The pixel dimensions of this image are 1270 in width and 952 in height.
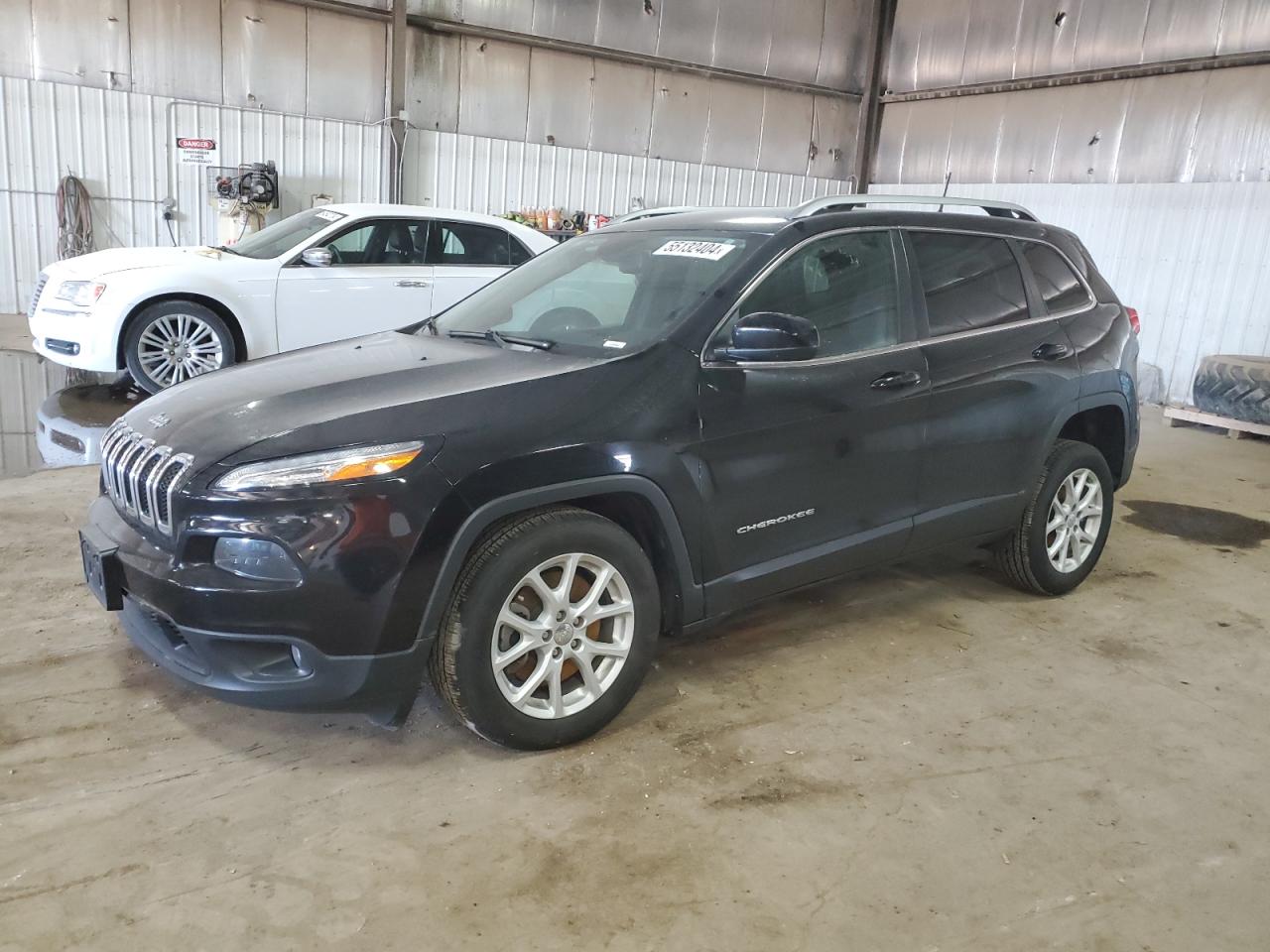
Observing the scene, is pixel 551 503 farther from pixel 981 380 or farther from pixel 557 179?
pixel 557 179

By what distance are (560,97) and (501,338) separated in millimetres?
10953

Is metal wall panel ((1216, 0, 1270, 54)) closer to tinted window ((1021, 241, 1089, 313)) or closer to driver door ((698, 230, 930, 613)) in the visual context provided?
tinted window ((1021, 241, 1089, 313))

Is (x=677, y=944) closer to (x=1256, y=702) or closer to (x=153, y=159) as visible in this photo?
(x=1256, y=702)

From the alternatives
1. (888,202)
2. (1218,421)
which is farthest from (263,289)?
(1218,421)

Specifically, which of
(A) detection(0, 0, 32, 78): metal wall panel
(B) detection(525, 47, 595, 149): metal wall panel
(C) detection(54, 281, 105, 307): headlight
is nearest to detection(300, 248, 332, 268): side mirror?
(C) detection(54, 281, 105, 307): headlight

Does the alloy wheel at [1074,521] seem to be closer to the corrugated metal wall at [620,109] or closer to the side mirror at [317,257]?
the side mirror at [317,257]

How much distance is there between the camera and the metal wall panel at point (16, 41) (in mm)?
10398

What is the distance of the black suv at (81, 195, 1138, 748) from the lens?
7.56 ft

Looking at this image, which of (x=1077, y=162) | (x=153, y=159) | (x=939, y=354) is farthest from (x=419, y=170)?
(x=939, y=354)

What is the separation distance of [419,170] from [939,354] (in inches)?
412

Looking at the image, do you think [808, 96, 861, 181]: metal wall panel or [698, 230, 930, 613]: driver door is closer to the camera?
[698, 230, 930, 613]: driver door

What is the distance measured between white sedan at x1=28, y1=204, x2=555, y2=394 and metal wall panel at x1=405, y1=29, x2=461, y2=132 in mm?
5347

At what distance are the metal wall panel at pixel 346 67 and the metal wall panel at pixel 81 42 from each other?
2.06 meters

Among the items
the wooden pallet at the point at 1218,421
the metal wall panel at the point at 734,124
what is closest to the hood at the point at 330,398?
the wooden pallet at the point at 1218,421
